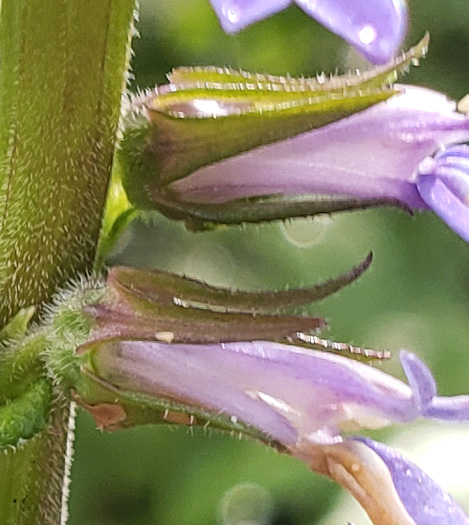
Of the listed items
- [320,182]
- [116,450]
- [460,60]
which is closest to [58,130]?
[320,182]

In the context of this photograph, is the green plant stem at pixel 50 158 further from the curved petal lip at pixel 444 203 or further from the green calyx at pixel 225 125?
the curved petal lip at pixel 444 203

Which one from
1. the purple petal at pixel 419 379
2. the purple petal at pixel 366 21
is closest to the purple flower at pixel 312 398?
the purple petal at pixel 419 379

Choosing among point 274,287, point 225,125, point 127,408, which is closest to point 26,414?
point 127,408

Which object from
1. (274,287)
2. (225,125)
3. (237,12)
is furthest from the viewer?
(274,287)

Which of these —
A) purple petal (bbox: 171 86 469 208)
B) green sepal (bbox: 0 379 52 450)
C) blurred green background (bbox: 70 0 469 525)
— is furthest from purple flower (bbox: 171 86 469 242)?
blurred green background (bbox: 70 0 469 525)

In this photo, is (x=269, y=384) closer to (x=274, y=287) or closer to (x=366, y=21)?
(x=366, y=21)

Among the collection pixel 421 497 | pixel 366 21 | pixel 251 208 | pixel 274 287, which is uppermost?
pixel 366 21

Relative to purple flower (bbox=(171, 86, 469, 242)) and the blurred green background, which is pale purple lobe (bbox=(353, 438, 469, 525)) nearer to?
purple flower (bbox=(171, 86, 469, 242))
